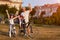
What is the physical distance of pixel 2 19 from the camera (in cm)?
335

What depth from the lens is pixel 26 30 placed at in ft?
11.1

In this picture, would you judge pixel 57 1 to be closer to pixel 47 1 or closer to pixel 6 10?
pixel 47 1

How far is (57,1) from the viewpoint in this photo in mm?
3326

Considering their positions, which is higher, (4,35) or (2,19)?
(2,19)

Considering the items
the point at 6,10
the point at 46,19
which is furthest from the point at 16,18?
the point at 46,19

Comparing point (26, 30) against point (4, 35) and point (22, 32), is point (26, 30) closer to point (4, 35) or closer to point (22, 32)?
point (22, 32)

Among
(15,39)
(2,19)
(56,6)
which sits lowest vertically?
(15,39)

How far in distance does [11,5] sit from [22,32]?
1.67 ft

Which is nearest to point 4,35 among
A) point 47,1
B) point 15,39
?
point 15,39

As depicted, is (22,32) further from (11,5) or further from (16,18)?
(11,5)

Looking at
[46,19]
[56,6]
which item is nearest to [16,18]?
[46,19]

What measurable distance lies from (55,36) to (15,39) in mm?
690

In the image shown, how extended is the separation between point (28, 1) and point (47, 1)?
0.33 meters

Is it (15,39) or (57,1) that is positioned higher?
(57,1)
